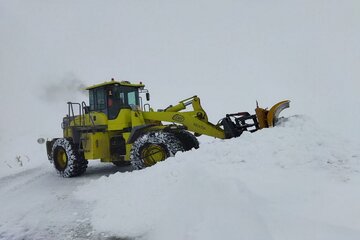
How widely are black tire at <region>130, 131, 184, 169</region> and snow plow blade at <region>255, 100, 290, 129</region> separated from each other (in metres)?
1.99

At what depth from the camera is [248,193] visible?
15.3 feet

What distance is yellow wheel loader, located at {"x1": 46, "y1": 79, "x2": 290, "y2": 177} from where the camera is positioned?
352 inches

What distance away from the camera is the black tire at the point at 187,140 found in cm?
982

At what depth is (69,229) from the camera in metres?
5.45

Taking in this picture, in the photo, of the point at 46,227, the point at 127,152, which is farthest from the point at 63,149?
the point at 46,227

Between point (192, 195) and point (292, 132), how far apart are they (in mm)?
2536

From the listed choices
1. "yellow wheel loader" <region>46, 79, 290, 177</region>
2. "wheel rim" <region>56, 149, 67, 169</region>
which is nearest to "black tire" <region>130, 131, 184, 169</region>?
"yellow wheel loader" <region>46, 79, 290, 177</region>

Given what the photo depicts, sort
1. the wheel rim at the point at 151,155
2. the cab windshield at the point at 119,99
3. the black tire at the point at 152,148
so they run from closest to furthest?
the black tire at the point at 152,148
the wheel rim at the point at 151,155
the cab windshield at the point at 119,99

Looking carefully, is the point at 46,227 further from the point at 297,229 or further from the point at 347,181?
the point at 347,181

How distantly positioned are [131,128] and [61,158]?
263 cm

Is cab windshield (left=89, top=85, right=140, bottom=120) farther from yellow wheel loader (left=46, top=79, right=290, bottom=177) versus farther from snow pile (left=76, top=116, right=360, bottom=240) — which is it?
snow pile (left=76, top=116, right=360, bottom=240)

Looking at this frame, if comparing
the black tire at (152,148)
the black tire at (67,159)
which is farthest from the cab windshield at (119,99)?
the black tire at (152,148)

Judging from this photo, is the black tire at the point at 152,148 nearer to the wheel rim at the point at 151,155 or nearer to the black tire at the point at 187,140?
the wheel rim at the point at 151,155

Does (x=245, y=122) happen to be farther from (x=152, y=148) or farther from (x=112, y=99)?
(x=112, y=99)
